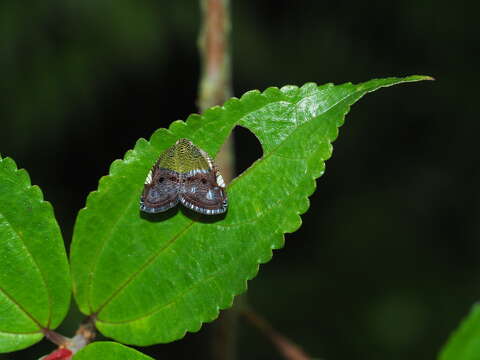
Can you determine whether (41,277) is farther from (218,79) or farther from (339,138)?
(339,138)

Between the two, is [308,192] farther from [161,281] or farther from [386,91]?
[386,91]

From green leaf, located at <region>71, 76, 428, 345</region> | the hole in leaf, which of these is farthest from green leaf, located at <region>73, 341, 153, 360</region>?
the hole in leaf

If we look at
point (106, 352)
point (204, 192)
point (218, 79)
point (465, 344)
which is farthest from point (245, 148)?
point (465, 344)

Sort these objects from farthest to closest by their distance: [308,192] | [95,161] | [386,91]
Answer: [386,91] → [95,161] → [308,192]

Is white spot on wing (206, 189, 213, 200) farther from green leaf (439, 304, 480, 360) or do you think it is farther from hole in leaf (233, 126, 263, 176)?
hole in leaf (233, 126, 263, 176)

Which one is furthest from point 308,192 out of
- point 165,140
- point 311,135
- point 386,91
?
point 386,91

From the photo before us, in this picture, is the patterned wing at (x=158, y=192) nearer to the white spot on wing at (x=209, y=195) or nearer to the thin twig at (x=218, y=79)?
the white spot on wing at (x=209, y=195)
